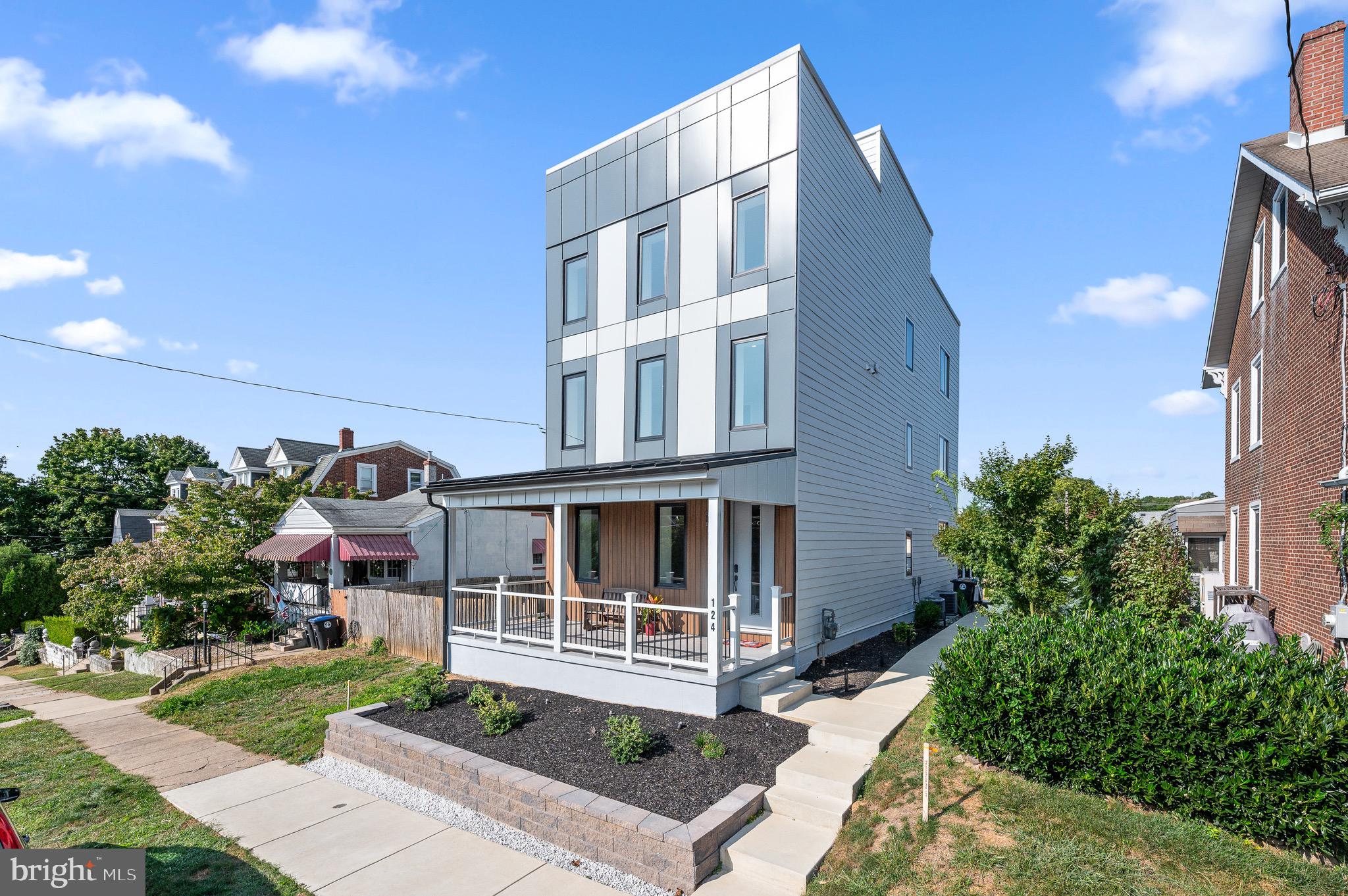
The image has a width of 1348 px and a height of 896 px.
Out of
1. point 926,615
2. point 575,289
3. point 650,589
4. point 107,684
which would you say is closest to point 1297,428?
point 926,615

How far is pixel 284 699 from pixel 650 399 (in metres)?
9.45

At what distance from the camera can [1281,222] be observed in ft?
31.9

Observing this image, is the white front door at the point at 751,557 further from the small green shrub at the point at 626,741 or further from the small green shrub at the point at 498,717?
the small green shrub at the point at 498,717

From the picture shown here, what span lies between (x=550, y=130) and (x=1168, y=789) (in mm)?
16376

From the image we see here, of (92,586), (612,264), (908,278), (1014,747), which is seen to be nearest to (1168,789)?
(1014,747)

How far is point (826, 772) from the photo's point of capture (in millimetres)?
7062

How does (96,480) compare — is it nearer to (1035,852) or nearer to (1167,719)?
(1035,852)

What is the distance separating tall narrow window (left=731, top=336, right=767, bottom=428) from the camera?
38.7 ft

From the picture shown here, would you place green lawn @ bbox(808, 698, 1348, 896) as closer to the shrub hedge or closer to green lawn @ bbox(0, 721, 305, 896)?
the shrub hedge

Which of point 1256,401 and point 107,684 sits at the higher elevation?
point 1256,401

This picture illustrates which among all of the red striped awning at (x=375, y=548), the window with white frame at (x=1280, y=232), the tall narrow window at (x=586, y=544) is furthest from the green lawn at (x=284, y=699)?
the window with white frame at (x=1280, y=232)

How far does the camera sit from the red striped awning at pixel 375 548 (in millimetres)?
20203

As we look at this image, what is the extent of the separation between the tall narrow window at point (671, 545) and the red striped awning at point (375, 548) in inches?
482

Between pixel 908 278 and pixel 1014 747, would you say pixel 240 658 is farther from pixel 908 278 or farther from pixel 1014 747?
pixel 908 278
